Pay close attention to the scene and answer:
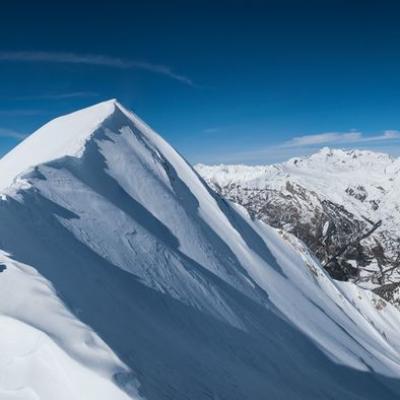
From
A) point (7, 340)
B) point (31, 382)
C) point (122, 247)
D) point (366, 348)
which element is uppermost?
point (122, 247)

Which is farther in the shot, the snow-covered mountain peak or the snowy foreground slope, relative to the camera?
the snow-covered mountain peak

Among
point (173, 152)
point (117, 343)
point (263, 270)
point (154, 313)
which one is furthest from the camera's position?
point (173, 152)

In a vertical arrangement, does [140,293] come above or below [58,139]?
below

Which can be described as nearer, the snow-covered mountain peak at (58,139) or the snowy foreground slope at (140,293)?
the snowy foreground slope at (140,293)

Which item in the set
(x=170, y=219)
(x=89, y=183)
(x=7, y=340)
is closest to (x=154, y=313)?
(x=7, y=340)

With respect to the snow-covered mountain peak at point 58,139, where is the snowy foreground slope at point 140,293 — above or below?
below

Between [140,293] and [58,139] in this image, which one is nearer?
[140,293]

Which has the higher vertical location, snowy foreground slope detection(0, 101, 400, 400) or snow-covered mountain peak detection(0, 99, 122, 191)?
snow-covered mountain peak detection(0, 99, 122, 191)

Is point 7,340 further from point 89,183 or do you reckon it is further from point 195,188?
point 195,188
